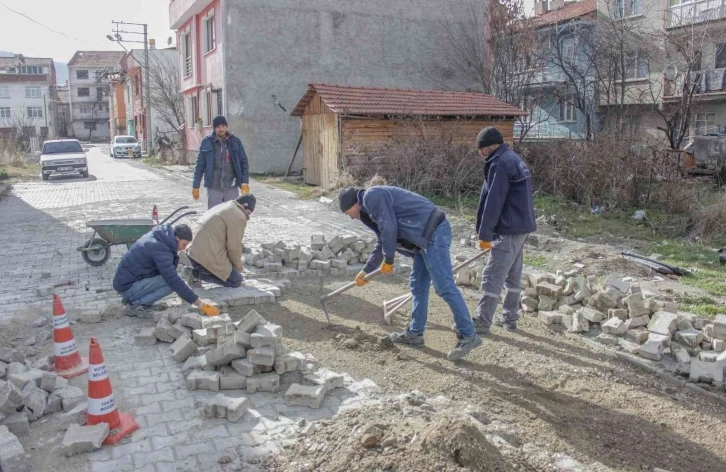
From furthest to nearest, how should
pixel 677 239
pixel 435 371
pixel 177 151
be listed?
pixel 177 151 → pixel 677 239 → pixel 435 371

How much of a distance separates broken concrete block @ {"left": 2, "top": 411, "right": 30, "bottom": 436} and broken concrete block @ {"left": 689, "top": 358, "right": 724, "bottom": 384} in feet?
16.0

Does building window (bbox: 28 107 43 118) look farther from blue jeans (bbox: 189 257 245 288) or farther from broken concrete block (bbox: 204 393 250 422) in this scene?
broken concrete block (bbox: 204 393 250 422)

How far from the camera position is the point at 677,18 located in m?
27.3

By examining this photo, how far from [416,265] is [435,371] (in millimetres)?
957

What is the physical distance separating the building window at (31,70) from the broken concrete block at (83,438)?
8127 centimetres

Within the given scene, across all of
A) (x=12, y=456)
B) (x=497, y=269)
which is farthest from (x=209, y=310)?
(x=497, y=269)

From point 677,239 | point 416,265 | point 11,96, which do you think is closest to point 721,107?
point 677,239

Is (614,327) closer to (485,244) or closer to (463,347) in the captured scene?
(485,244)

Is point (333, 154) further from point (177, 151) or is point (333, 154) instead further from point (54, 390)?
point (177, 151)

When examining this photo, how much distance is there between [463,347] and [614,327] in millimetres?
1673

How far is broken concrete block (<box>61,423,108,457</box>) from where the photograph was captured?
3559 millimetres

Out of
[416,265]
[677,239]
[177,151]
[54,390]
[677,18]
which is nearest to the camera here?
[54,390]

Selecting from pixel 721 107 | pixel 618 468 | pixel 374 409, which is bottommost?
pixel 618 468

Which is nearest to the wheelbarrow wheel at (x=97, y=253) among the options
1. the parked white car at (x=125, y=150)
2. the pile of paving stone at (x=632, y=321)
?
the pile of paving stone at (x=632, y=321)
